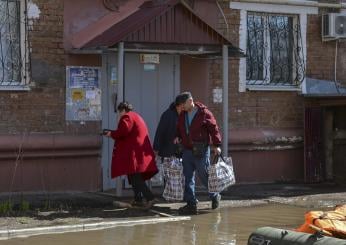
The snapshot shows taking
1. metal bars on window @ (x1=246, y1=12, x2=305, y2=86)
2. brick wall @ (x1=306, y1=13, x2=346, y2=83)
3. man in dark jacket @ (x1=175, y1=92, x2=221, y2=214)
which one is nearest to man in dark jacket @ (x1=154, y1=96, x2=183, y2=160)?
man in dark jacket @ (x1=175, y1=92, x2=221, y2=214)

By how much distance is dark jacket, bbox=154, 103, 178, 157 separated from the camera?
10.2 m

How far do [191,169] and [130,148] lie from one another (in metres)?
0.89

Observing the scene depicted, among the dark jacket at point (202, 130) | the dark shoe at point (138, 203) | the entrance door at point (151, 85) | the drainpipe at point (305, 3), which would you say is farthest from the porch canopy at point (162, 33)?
the dark shoe at point (138, 203)

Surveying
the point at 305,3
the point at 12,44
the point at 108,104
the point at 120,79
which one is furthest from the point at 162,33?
the point at 305,3

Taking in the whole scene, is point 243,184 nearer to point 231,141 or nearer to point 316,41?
point 231,141

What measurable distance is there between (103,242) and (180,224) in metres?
1.46

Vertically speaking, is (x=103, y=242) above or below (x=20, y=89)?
below

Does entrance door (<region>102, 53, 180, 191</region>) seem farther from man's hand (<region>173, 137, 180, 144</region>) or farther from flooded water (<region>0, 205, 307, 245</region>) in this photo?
flooded water (<region>0, 205, 307, 245</region>)

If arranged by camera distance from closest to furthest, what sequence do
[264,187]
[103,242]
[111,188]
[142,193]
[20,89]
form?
[103,242]
[142,193]
[20,89]
[111,188]
[264,187]

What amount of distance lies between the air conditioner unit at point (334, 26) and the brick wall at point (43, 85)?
16.8ft

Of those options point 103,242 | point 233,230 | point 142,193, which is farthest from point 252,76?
point 103,242

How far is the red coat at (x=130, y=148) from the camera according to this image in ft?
31.9

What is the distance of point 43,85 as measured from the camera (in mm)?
10992

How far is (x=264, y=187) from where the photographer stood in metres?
12.5
